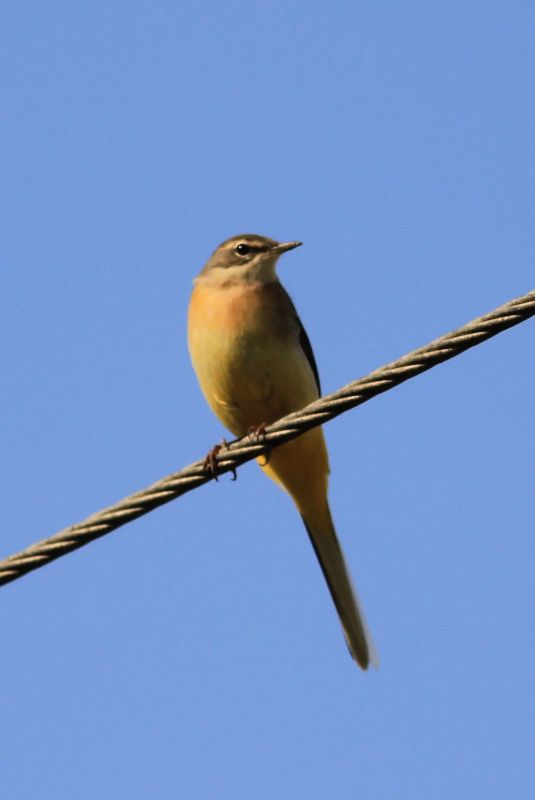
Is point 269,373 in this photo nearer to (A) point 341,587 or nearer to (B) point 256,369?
(B) point 256,369

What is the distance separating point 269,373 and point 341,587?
61.7 inches

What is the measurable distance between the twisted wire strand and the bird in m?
2.66

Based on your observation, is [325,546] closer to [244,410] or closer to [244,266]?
[244,410]

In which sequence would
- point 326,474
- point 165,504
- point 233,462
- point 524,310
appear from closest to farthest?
point 524,310
point 165,504
point 233,462
point 326,474

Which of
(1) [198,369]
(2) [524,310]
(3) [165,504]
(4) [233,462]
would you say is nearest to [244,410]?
(1) [198,369]

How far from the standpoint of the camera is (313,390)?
8352mm

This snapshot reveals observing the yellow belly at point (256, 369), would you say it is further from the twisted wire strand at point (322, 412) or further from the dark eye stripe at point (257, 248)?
the twisted wire strand at point (322, 412)

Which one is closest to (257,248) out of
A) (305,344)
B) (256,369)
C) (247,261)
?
(247,261)

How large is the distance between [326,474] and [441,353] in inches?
146

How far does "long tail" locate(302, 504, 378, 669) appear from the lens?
8.38 meters

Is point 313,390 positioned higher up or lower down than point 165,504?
higher up

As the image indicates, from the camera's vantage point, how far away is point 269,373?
8055 mm

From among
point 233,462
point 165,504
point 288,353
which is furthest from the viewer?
point 288,353

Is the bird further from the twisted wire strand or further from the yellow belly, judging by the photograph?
the twisted wire strand
